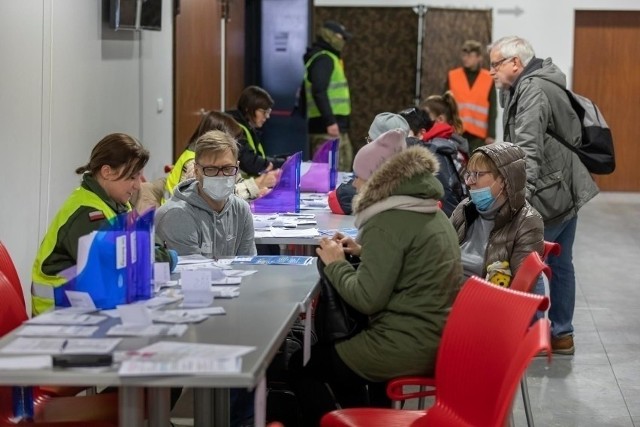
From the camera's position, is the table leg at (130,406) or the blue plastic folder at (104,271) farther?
the blue plastic folder at (104,271)

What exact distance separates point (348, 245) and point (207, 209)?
0.74 meters

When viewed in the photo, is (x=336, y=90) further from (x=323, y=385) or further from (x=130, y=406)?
(x=130, y=406)

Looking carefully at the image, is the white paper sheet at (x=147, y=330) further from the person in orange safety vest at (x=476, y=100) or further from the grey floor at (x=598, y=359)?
the person in orange safety vest at (x=476, y=100)

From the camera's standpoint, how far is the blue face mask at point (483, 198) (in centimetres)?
455

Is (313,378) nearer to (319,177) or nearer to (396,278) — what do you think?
(396,278)

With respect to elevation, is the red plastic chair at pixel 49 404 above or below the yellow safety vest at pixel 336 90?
below

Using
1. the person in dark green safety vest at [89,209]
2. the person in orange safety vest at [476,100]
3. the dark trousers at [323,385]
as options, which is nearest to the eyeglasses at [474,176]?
the dark trousers at [323,385]

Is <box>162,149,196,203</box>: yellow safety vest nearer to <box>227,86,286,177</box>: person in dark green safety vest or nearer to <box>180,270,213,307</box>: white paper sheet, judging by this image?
<box>227,86,286,177</box>: person in dark green safety vest

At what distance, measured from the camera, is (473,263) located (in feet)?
15.1

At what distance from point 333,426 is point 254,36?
8.64 m

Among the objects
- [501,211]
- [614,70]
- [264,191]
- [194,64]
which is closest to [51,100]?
[264,191]

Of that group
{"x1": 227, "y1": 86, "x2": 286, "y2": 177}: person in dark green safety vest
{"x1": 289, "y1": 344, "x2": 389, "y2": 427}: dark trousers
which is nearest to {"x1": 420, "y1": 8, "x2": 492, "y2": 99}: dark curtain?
{"x1": 227, "y1": 86, "x2": 286, "y2": 177}: person in dark green safety vest

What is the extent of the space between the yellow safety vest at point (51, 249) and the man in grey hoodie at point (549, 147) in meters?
2.42

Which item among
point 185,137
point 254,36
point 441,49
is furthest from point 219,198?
point 441,49
